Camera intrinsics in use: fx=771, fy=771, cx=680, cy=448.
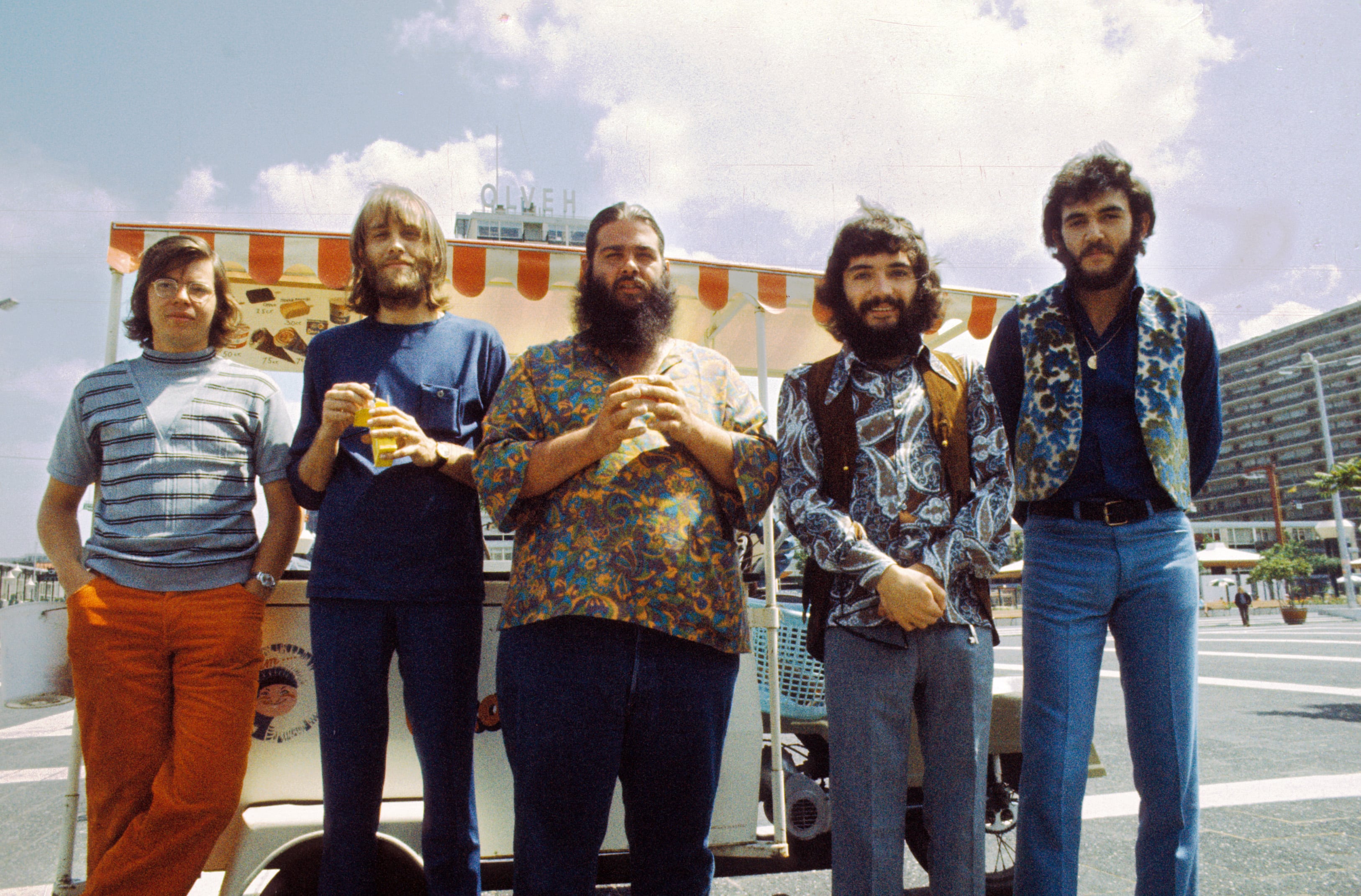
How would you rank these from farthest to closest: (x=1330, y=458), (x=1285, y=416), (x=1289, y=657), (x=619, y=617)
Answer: (x=1285, y=416) < (x=1330, y=458) < (x=1289, y=657) < (x=619, y=617)

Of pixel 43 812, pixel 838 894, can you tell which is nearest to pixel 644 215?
pixel 838 894

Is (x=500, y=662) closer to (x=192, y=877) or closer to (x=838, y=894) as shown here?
(x=838, y=894)

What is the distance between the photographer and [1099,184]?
2289 mm

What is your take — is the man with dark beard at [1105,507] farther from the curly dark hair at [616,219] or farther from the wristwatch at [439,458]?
the wristwatch at [439,458]

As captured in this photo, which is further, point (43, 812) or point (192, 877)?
point (43, 812)

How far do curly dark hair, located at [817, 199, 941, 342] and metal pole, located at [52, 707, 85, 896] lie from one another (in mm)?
2471

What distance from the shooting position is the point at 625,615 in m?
1.76

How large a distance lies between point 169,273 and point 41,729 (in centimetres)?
923

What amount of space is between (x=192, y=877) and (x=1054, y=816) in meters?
2.34

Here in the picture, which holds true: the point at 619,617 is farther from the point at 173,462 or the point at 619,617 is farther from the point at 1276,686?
the point at 1276,686

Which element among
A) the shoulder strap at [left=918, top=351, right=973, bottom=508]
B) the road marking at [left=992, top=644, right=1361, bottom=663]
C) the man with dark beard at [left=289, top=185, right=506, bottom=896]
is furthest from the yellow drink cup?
the road marking at [left=992, top=644, right=1361, bottom=663]

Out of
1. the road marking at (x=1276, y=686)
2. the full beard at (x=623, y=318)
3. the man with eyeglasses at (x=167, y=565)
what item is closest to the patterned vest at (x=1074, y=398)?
the full beard at (x=623, y=318)

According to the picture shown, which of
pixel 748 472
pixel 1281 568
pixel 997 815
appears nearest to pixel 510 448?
pixel 748 472

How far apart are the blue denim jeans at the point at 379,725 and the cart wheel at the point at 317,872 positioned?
25cm
